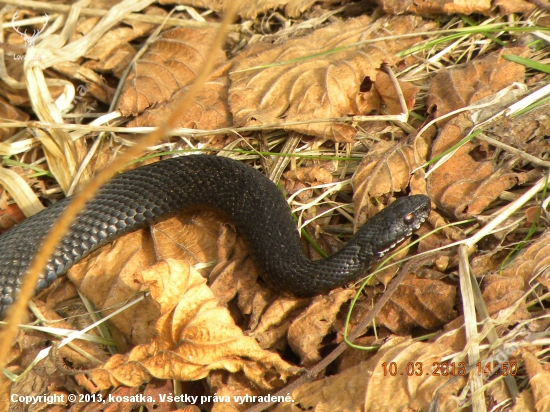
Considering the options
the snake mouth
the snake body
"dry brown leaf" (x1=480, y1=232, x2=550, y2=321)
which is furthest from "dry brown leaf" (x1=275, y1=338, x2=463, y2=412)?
the snake mouth

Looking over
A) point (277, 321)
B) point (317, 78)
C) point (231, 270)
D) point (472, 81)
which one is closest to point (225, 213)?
point (231, 270)

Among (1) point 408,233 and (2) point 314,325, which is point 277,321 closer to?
(2) point 314,325

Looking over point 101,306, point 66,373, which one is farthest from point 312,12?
point 66,373

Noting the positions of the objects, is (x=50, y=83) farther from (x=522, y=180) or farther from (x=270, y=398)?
(x=522, y=180)

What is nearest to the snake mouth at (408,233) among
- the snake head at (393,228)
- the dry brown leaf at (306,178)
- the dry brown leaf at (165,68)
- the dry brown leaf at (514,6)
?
the snake head at (393,228)

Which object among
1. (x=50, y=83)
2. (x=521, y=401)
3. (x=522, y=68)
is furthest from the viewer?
(x=50, y=83)

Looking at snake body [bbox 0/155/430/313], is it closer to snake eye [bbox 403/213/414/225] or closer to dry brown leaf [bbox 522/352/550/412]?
snake eye [bbox 403/213/414/225]
